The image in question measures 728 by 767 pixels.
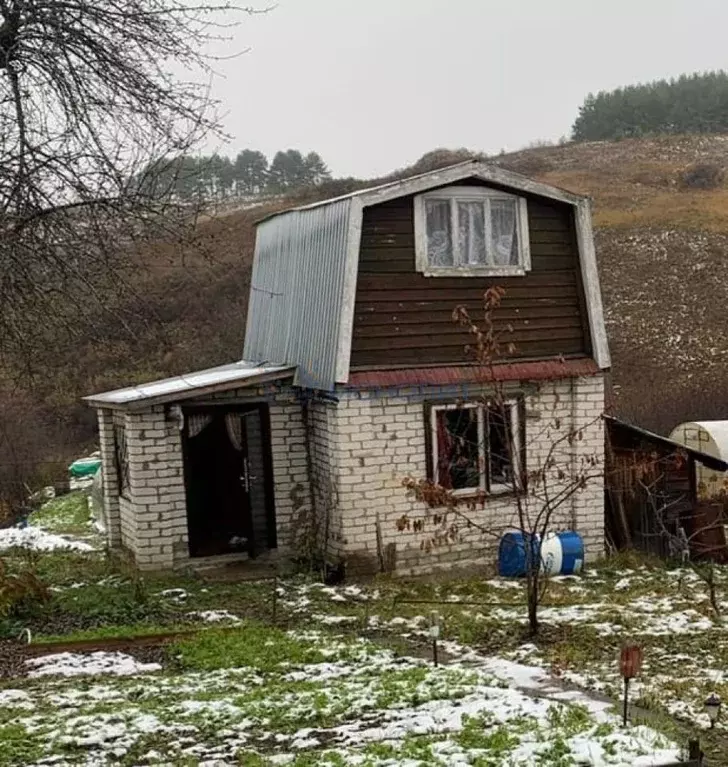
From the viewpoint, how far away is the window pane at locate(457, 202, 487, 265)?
13.5 meters

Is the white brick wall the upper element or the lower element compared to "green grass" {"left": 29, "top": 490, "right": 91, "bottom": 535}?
upper

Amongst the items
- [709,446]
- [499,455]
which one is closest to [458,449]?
[499,455]

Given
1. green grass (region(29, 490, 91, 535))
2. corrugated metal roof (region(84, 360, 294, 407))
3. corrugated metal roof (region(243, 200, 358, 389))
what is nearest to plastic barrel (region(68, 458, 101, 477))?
green grass (region(29, 490, 91, 535))

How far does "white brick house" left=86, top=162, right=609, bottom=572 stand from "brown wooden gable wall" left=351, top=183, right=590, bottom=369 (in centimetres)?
2

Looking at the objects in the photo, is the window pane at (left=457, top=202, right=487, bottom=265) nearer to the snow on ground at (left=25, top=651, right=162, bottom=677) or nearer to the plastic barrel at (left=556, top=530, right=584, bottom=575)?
the plastic barrel at (left=556, top=530, right=584, bottom=575)

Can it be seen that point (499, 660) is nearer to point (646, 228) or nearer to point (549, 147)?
point (646, 228)

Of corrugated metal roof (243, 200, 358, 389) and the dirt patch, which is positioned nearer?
the dirt patch

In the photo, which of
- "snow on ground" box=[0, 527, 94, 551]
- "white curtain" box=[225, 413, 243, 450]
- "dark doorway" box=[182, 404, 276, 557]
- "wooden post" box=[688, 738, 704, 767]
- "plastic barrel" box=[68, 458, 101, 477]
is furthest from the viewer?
"plastic barrel" box=[68, 458, 101, 477]

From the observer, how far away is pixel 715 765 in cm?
595

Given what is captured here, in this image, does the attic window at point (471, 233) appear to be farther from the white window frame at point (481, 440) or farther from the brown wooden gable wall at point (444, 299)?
the white window frame at point (481, 440)

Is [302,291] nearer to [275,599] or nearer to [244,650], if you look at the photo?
[275,599]

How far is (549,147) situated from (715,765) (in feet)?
250

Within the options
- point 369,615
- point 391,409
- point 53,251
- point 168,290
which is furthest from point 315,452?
point 168,290

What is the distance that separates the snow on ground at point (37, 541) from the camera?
16.5 m
